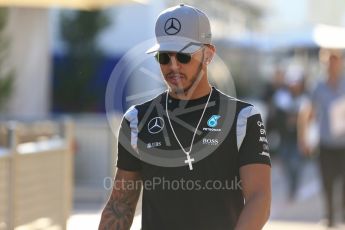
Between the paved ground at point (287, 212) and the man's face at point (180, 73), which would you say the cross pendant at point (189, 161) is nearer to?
the man's face at point (180, 73)

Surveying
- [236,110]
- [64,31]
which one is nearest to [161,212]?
[236,110]

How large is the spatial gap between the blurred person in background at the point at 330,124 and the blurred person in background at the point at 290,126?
3.26 m

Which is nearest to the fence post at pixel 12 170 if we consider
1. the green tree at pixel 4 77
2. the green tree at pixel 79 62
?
the green tree at pixel 4 77

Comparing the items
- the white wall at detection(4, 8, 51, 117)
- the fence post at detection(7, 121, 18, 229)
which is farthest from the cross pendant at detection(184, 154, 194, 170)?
the white wall at detection(4, 8, 51, 117)

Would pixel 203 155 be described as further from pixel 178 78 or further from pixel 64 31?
pixel 64 31

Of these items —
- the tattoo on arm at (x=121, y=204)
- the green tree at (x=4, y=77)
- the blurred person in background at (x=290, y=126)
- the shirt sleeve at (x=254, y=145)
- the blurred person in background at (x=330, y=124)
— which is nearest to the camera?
the shirt sleeve at (x=254, y=145)

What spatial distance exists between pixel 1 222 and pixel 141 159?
296 centimetres

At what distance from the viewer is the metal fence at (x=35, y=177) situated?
268 inches

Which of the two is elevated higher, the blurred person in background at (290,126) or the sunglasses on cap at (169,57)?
the sunglasses on cap at (169,57)

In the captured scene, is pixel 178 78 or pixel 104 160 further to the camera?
pixel 104 160

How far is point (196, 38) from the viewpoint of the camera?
148 inches

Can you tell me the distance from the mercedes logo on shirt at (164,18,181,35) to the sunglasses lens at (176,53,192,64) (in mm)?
92

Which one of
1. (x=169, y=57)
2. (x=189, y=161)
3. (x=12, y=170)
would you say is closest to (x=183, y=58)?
(x=169, y=57)

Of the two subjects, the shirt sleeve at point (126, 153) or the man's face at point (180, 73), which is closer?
the man's face at point (180, 73)
